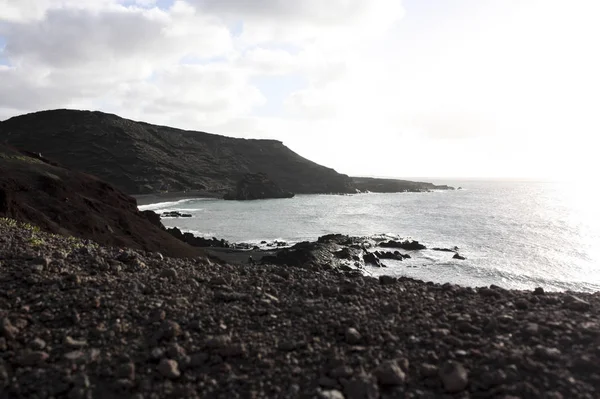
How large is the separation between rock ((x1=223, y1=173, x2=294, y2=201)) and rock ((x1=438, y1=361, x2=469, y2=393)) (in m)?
110

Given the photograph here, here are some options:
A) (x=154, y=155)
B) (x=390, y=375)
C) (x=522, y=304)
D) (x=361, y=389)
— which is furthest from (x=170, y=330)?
(x=154, y=155)

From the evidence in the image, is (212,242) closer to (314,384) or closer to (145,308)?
(145,308)

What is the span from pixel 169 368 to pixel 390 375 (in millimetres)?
2593

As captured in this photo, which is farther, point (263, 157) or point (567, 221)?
point (263, 157)

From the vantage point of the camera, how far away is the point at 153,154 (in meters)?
132

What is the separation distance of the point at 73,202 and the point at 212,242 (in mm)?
16821

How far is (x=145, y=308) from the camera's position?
6.52m

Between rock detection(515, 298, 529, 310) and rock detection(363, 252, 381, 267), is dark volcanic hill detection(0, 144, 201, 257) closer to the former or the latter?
rock detection(363, 252, 381, 267)

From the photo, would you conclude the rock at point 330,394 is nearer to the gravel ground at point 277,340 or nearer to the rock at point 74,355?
the gravel ground at point 277,340

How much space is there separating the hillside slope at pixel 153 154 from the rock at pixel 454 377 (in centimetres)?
11402

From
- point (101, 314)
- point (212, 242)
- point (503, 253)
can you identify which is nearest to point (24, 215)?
point (101, 314)

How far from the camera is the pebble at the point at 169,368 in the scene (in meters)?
4.73

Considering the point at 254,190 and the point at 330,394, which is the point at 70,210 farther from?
the point at 254,190

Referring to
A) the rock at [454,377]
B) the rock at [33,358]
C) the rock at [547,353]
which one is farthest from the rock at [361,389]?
the rock at [33,358]
